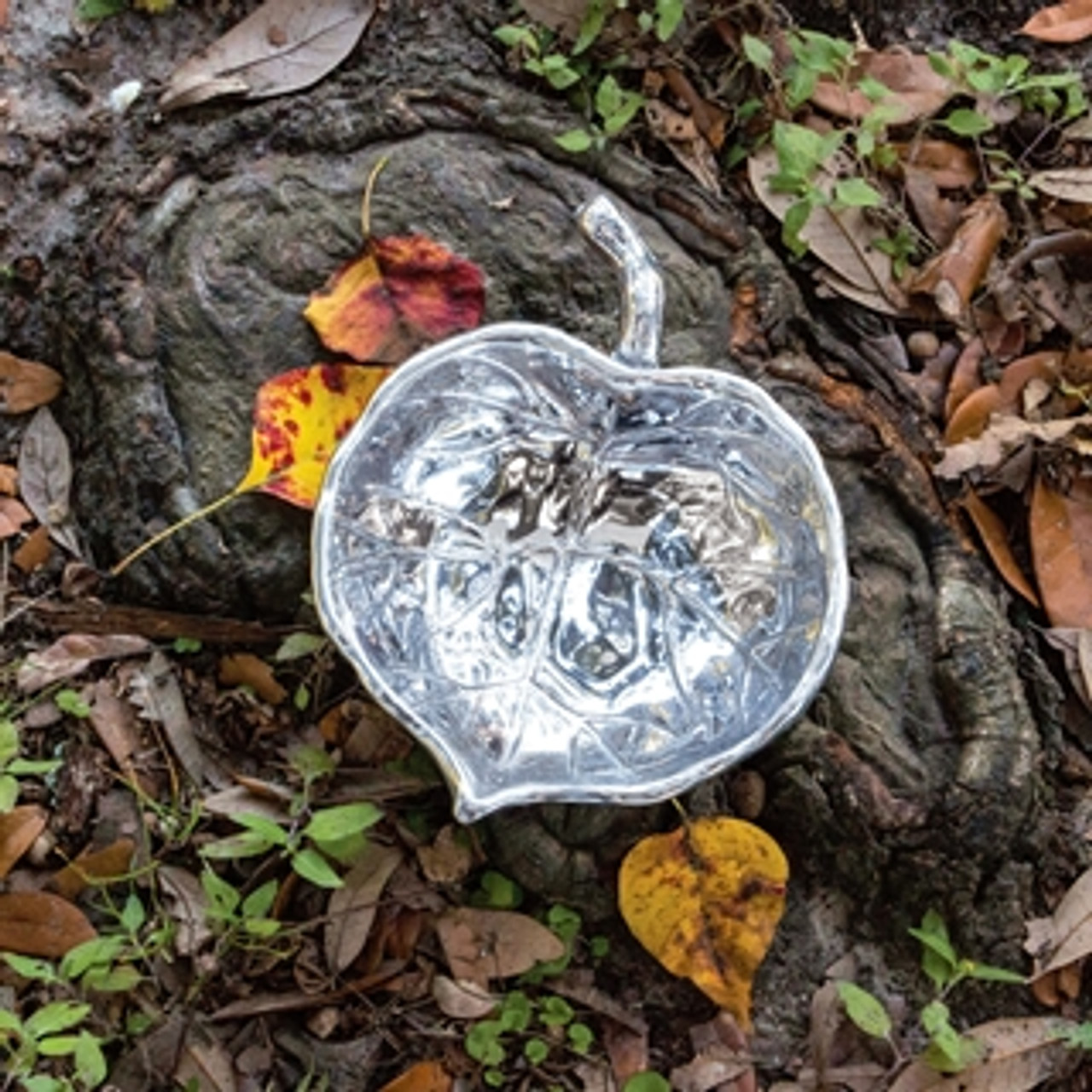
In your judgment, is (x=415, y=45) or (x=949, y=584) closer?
(x=949, y=584)

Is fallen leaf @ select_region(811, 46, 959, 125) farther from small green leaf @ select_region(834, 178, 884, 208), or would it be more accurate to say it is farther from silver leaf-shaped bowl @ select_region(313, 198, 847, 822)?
silver leaf-shaped bowl @ select_region(313, 198, 847, 822)

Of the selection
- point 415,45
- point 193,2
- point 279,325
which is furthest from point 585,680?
point 193,2

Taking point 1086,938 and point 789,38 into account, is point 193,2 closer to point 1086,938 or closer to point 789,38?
point 789,38

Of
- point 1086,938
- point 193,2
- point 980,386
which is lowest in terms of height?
point 1086,938

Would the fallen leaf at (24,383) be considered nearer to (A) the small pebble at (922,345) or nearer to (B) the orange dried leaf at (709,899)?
(B) the orange dried leaf at (709,899)

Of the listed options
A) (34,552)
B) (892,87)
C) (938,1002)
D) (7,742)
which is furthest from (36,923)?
(892,87)

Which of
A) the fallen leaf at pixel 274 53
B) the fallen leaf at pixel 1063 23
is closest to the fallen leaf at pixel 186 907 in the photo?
the fallen leaf at pixel 274 53

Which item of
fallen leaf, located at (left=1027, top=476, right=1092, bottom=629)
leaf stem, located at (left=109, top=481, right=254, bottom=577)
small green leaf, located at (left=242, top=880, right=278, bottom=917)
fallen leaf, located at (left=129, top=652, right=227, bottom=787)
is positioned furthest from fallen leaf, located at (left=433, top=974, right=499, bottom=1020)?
fallen leaf, located at (left=1027, top=476, right=1092, bottom=629)
